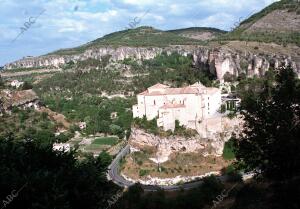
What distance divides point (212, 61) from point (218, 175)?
25756mm

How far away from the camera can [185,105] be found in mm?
48250

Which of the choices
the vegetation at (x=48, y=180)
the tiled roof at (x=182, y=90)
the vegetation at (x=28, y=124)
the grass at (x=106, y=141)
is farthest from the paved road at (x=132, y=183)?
the vegetation at (x=48, y=180)

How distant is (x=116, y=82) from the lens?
127 m

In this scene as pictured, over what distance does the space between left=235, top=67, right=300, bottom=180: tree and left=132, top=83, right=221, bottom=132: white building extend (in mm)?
26707

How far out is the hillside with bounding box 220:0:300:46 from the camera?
279 feet

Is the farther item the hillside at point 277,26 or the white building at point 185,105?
the hillside at point 277,26

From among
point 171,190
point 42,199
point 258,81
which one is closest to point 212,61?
point 258,81

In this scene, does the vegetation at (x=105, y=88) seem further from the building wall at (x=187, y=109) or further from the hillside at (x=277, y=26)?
the hillside at (x=277, y=26)

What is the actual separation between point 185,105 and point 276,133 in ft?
95.8

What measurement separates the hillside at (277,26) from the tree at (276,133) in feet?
204

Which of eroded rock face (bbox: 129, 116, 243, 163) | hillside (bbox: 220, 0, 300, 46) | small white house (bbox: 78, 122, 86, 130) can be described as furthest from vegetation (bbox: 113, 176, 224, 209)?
hillside (bbox: 220, 0, 300, 46)

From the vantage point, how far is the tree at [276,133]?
1864cm

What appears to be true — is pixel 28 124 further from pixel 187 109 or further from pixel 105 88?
pixel 105 88

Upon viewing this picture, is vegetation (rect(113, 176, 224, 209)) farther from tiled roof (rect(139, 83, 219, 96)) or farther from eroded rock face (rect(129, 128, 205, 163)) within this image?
tiled roof (rect(139, 83, 219, 96))
